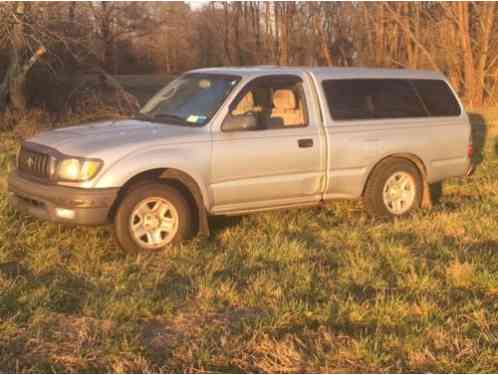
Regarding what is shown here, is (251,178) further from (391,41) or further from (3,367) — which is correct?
(391,41)

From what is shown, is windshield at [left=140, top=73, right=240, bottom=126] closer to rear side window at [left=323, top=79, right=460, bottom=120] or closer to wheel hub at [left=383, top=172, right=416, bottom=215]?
rear side window at [left=323, top=79, right=460, bottom=120]

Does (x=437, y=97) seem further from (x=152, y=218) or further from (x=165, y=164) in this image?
(x=152, y=218)

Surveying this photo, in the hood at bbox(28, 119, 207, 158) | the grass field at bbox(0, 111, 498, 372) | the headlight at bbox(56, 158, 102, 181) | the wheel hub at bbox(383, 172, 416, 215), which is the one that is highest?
the hood at bbox(28, 119, 207, 158)

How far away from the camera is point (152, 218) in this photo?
6.07 metres

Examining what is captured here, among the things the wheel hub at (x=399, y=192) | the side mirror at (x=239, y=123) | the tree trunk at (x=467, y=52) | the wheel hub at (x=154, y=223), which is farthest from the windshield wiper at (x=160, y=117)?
the tree trunk at (x=467, y=52)

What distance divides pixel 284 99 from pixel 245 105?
1.55 ft

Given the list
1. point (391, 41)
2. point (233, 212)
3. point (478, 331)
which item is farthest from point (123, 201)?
point (391, 41)

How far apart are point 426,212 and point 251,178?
2.32 m

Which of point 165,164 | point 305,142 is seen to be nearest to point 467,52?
point 305,142

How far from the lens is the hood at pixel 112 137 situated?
5.84 m

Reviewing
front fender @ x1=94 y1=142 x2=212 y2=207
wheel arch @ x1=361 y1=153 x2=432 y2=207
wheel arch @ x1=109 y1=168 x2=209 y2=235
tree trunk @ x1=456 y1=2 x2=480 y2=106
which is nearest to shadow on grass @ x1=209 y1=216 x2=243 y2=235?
wheel arch @ x1=109 y1=168 x2=209 y2=235

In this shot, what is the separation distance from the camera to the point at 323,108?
709cm

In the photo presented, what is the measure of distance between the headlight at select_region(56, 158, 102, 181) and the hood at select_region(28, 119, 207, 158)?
61mm

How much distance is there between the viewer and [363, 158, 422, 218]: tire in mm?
7547
